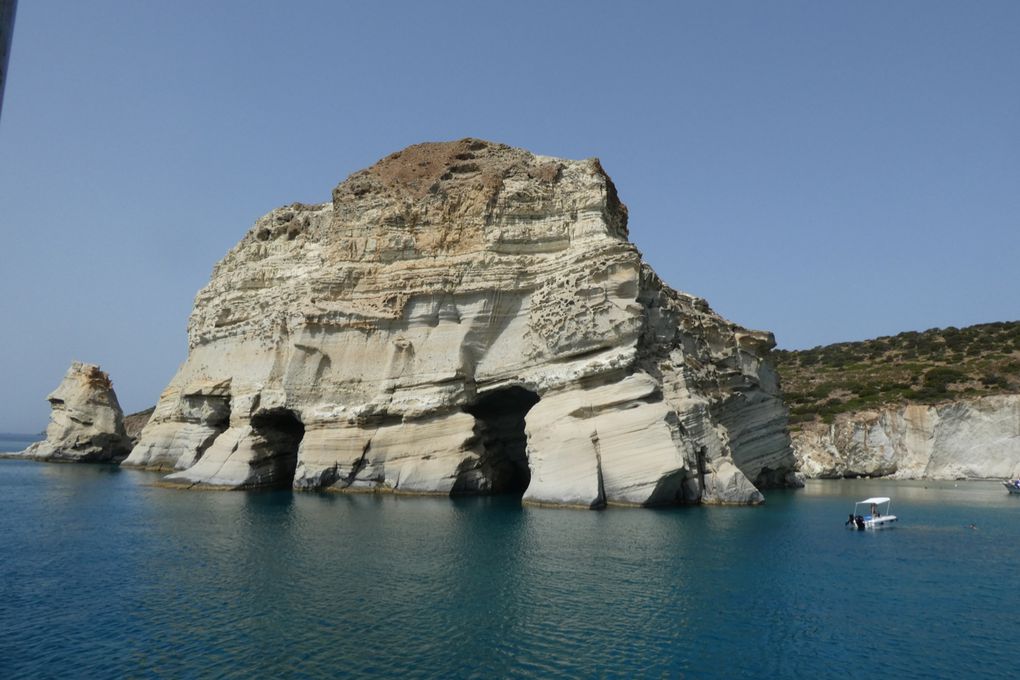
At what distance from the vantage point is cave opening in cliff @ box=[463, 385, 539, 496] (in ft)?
103

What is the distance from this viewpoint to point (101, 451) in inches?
2183

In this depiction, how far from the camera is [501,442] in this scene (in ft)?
118

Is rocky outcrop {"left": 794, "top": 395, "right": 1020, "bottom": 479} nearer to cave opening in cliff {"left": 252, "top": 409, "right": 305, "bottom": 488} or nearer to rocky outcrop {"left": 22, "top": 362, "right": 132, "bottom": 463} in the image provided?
cave opening in cliff {"left": 252, "top": 409, "right": 305, "bottom": 488}

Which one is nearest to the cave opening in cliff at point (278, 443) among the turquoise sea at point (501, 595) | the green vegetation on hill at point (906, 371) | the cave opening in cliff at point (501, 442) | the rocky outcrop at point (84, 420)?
the cave opening in cliff at point (501, 442)

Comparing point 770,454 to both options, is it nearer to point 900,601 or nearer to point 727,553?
point 727,553

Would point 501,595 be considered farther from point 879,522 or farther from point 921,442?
point 921,442

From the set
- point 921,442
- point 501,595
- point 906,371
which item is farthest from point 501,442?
point 906,371

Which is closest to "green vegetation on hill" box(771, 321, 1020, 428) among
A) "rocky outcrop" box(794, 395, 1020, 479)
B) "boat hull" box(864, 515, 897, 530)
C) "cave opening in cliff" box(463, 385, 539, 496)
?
"rocky outcrop" box(794, 395, 1020, 479)

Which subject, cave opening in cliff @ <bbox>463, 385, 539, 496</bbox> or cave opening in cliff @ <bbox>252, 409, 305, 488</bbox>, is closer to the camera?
cave opening in cliff @ <bbox>463, 385, 539, 496</bbox>

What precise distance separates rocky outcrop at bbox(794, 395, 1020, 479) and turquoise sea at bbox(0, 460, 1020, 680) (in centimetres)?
2398

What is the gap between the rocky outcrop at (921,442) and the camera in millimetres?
44406

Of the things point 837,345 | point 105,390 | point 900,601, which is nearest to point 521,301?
point 900,601

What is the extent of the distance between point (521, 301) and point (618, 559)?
17.1 meters

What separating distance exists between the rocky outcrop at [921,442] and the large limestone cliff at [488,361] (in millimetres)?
14276
